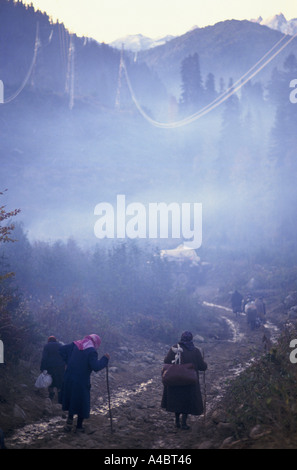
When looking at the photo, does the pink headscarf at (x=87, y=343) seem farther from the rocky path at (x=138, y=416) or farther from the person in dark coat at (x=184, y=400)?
the person in dark coat at (x=184, y=400)

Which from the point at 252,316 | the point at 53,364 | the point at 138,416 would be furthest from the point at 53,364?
the point at 252,316

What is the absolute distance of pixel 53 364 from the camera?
8398 mm

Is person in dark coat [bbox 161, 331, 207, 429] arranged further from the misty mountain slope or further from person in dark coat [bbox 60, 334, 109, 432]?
the misty mountain slope

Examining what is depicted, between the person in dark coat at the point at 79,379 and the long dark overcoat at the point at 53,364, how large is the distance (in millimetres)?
1827

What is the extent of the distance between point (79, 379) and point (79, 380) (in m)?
0.02

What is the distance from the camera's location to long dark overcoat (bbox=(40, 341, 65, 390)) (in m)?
8.40

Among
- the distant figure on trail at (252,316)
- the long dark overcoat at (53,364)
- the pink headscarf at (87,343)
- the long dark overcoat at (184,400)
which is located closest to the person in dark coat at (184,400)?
the long dark overcoat at (184,400)

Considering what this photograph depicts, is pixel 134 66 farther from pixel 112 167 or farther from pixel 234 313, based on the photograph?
pixel 234 313

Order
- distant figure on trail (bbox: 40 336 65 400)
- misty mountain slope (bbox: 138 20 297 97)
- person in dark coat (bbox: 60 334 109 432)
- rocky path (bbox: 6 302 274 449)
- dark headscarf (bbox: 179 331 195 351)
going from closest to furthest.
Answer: rocky path (bbox: 6 302 274 449) → person in dark coat (bbox: 60 334 109 432) → dark headscarf (bbox: 179 331 195 351) → distant figure on trail (bbox: 40 336 65 400) → misty mountain slope (bbox: 138 20 297 97)

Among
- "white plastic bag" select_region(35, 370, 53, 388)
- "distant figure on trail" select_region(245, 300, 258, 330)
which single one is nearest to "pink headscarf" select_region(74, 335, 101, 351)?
"white plastic bag" select_region(35, 370, 53, 388)

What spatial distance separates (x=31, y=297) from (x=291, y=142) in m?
35.2

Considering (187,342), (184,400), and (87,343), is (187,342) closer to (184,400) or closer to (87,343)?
(184,400)

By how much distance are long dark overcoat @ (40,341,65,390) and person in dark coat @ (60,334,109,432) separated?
1827mm

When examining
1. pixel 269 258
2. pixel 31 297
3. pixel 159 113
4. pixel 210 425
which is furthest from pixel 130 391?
pixel 159 113
